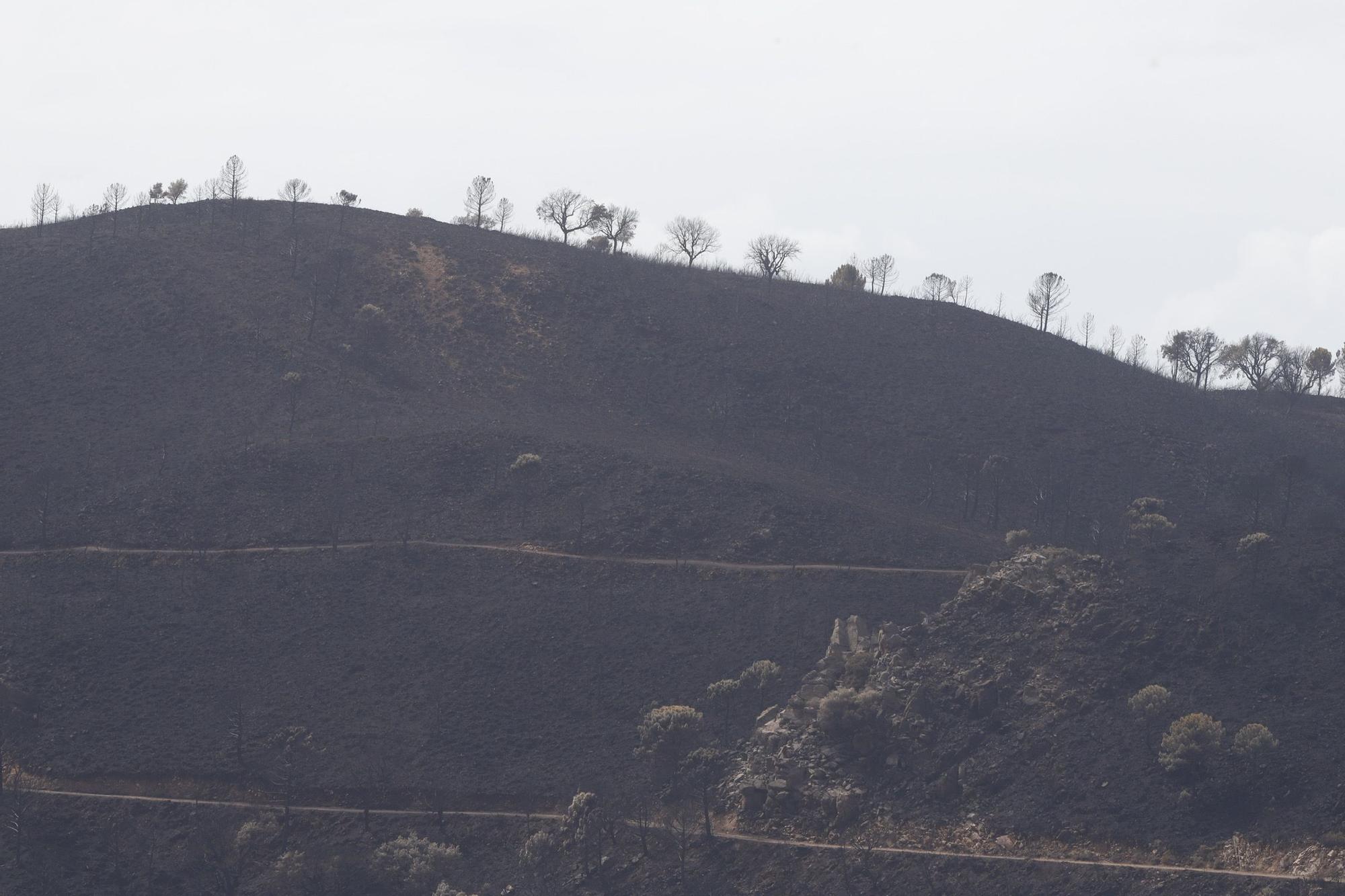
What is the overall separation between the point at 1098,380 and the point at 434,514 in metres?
52.6

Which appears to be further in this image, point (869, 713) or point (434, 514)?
point (434, 514)

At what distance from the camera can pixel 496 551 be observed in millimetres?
65062

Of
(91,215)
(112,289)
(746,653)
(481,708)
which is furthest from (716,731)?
(91,215)

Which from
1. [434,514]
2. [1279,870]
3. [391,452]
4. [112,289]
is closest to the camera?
[1279,870]

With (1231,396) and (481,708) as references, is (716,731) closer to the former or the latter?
(481,708)

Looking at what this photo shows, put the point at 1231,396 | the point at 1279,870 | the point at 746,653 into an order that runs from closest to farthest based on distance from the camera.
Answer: the point at 1279,870, the point at 746,653, the point at 1231,396

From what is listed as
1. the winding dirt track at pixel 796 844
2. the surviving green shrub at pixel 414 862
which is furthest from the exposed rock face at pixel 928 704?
the surviving green shrub at pixel 414 862

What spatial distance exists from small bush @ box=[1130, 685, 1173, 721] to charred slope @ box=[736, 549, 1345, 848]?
158mm

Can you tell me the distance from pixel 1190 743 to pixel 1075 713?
4882 millimetres

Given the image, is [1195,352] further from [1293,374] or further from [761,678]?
[761,678]

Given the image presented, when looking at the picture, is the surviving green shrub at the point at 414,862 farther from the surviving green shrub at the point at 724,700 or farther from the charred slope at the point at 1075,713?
the surviving green shrub at the point at 724,700

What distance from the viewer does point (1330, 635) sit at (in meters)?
44.8

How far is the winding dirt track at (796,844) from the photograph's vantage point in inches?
1403

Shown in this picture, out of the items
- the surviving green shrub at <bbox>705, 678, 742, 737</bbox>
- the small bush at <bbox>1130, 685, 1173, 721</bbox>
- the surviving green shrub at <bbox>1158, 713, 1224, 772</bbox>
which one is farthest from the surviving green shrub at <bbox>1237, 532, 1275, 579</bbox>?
the surviving green shrub at <bbox>705, 678, 742, 737</bbox>
